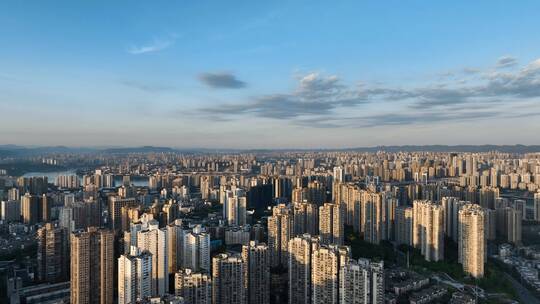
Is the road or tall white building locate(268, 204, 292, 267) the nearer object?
the road

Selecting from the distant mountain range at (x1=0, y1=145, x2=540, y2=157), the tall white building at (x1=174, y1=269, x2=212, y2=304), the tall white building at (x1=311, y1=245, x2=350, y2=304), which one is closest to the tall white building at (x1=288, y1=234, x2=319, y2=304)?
the tall white building at (x1=311, y1=245, x2=350, y2=304)

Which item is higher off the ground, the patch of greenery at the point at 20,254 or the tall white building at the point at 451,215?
the tall white building at the point at 451,215

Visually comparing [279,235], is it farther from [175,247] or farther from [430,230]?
[430,230]

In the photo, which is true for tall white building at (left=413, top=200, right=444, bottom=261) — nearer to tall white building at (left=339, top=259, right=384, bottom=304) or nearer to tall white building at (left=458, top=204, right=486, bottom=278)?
tall white building at (left=458, top=204, right=486, bottom=278)

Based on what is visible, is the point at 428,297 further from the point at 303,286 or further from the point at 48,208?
the point at 48,208

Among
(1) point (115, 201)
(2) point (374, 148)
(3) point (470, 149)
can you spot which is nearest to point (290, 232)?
(1) point (115, 201)

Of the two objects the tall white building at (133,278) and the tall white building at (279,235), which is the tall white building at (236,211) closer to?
the tall white building at (279,235)

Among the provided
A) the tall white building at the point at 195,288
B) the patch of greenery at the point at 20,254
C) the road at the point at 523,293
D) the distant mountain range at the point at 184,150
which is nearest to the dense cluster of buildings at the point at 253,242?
the tall white building at the point at 195,288

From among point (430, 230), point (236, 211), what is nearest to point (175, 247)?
point (236, 211)
